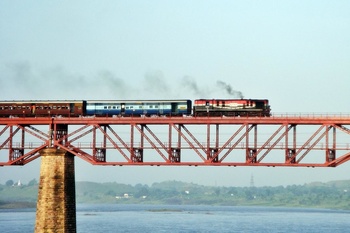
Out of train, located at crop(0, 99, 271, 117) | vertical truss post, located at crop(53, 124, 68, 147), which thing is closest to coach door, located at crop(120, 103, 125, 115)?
train, located at crop(0, 99, 271, 117)

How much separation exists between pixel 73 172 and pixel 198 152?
16426 mm

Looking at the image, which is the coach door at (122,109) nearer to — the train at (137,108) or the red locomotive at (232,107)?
the train at (137,108)

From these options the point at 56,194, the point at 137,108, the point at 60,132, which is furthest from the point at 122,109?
the point at 56,194

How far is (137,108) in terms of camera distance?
98.0m

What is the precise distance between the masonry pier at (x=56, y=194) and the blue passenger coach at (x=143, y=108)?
7.66m

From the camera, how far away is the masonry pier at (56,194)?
93.2m

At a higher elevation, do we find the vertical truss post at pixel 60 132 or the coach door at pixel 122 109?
the coach door at pixel 122 109

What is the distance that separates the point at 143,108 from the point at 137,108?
749 mm

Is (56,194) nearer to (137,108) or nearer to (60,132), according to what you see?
(60,132)

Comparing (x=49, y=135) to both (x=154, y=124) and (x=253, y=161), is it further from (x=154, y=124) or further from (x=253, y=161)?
(x=253, y=161)

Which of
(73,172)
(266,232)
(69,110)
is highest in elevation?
(69,110)

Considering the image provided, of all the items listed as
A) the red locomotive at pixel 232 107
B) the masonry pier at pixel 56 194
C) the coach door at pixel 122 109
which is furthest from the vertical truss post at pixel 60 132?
the red locomotive at pixel 232 107

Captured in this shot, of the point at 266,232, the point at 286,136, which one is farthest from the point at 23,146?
the point at 266,232

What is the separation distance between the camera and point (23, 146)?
319 feet
